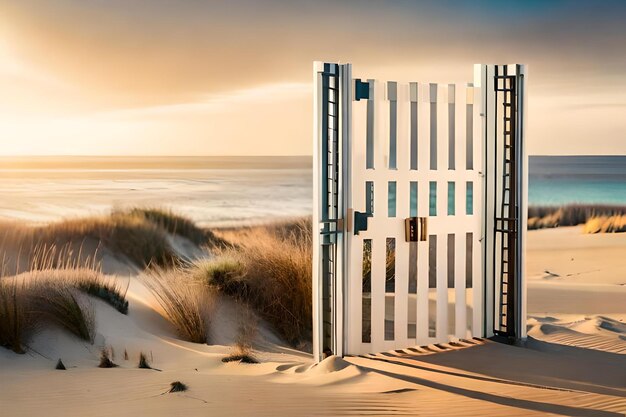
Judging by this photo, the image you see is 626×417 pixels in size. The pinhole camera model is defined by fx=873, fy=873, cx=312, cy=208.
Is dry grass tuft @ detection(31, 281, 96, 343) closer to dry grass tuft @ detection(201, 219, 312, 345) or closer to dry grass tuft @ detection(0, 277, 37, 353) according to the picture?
dry grass tuft @ detection(0, 277, 37, 353)

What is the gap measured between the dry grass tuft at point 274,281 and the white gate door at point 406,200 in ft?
6.34

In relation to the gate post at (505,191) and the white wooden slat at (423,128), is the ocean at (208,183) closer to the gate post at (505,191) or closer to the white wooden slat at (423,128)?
the gate post at (505,191)

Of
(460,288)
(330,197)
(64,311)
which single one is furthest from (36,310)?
(460,288)

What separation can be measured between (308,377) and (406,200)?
144 cm

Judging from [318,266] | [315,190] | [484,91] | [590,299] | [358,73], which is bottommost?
[590,299]

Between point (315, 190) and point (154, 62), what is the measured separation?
2150cm

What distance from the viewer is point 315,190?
18.5 ft

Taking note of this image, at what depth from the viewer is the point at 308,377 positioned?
5383 millimetres

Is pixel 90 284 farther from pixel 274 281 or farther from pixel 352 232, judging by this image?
pixel 352 232

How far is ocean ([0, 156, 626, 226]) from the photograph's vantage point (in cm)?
2292

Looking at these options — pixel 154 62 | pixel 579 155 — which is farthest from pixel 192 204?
pixel 579 155

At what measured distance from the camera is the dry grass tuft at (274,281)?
26.3ft

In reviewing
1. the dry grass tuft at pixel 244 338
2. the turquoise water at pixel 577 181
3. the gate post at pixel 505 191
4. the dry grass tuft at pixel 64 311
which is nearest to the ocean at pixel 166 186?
the turquoise water at pixel 577 181

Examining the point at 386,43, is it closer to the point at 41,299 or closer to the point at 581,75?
the point at 581,75
